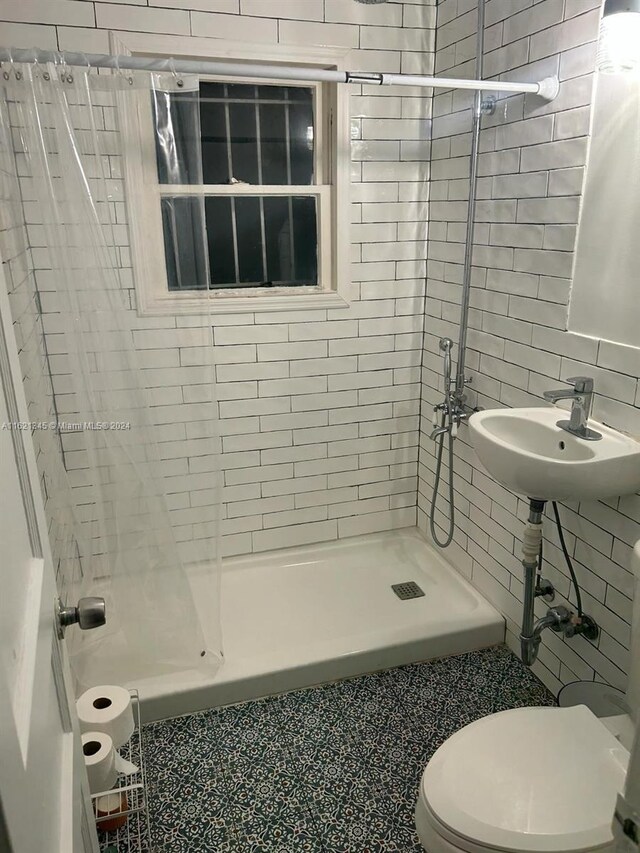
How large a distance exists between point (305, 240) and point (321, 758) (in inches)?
78.7

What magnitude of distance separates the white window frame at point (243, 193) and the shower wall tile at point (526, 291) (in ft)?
1.38

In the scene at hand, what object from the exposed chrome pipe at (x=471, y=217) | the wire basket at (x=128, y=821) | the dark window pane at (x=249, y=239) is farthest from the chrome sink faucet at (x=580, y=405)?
the wire basket at (x=128, y=821)

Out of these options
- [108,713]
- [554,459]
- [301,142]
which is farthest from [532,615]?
[301,142]

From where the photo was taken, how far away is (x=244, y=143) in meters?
2.49

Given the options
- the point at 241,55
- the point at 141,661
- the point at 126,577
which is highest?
the point at 241,55

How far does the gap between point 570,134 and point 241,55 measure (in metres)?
1.25

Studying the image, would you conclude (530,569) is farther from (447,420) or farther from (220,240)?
(220,240)

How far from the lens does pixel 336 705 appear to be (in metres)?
2.16

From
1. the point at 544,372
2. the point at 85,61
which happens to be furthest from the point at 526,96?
the point at 85,61

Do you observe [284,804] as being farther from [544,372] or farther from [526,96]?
[526,96]

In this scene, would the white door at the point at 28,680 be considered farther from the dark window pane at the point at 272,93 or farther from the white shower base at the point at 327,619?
the dark window pane at the point at 272,93

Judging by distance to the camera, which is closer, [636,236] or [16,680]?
[16,680]

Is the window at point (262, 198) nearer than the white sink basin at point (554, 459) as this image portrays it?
No

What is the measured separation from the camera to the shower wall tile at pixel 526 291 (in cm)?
180
